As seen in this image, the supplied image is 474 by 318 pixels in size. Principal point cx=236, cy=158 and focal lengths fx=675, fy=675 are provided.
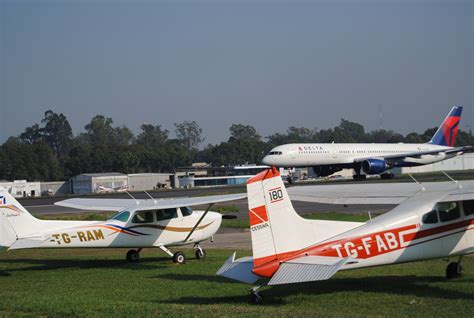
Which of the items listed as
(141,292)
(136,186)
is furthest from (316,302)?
(136,186)

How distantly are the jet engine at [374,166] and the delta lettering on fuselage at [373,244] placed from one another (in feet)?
150

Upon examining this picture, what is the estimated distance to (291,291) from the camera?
10.7 metres

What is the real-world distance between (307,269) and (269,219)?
914 mm

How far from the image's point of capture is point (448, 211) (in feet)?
34.6

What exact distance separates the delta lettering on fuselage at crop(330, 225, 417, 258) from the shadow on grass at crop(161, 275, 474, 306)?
2.71 ft

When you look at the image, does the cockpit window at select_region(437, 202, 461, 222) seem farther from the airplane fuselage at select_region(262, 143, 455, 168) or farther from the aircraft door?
the airplane fuselage at select_region(262, 143, 455, 168)

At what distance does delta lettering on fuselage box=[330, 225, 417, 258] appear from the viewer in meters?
9.65

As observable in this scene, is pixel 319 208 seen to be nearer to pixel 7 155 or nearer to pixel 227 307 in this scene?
pixel 227 307

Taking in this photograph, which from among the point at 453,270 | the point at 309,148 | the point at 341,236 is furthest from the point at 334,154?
the point at 341,236

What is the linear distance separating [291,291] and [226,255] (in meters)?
6.39

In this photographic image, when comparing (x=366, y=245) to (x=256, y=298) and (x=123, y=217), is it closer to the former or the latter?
(x=256, y=298)

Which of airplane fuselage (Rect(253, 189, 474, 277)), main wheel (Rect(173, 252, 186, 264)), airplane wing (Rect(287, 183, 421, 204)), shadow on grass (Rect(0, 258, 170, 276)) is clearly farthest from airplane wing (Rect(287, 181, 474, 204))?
shadow on grass (Rect(0, 258, 170, 276))

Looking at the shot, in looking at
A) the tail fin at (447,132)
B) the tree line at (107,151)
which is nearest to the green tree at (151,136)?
the tree line at (107,151)

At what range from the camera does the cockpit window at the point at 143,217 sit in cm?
1548
